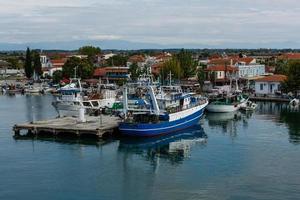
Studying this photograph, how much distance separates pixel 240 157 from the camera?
94.5 ft

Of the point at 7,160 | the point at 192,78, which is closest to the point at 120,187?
the point at 7,160

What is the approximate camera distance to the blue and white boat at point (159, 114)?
113 ft

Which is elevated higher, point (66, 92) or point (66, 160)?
point (66, 92)

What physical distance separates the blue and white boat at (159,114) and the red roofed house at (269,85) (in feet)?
69.9

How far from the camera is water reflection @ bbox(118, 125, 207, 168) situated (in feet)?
96.3

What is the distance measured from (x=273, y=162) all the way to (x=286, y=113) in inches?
828

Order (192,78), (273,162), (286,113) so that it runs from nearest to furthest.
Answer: (273,162) < (286,113) < (192,78)

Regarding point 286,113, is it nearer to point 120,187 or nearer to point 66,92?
point 66,92

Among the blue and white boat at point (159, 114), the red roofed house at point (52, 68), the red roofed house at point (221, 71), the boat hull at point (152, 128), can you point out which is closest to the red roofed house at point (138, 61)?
the red roofed house at point (52, 68)

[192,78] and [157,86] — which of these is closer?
[157,86]

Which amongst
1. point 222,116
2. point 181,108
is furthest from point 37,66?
point 181,108

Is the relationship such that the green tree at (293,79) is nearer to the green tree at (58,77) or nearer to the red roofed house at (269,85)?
the red roofed house at (269,85)

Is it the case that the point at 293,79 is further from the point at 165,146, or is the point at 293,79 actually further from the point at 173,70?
the point at 165,146

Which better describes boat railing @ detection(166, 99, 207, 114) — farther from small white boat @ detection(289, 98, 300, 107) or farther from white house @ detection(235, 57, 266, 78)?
white house @ detection(235, 57, 266, 78)
